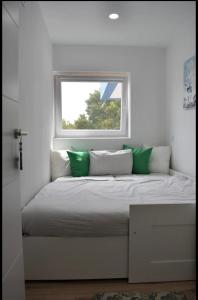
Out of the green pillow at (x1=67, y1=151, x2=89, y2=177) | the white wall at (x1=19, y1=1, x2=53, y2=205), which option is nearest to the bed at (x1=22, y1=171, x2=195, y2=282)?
the white wall at (x1=19, y1=1, x2=53, y2=205)

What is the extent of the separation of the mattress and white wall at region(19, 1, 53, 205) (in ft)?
0.63

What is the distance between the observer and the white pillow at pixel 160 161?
2.85m

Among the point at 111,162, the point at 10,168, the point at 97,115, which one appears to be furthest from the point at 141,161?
the point at 10,168

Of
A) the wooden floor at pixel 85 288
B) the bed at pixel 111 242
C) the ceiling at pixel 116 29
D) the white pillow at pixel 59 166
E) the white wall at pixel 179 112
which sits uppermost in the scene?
the ceiling at pixel 116 29

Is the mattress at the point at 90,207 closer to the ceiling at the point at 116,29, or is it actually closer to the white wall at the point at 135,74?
the white wall at the point at 135,74

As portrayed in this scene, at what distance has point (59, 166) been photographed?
2.77 metres

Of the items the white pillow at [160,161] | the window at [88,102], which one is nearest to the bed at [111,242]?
the white pillow at [160,161]

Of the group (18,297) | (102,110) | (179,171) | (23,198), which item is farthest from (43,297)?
(102,110)

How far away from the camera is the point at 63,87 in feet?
10.0

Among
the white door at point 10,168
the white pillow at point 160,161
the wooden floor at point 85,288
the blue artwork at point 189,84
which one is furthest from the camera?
the white pillow at point 160,161

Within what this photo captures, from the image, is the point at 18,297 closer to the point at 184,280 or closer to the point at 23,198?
the point at 23,198

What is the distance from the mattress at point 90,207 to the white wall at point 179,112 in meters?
0.47

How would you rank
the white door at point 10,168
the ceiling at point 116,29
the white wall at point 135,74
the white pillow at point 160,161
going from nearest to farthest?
1. the white door at point 10,168
2. the ceiling at point 116,29
3. the white pillow at point 160,161
4. the white wall at point 135,74

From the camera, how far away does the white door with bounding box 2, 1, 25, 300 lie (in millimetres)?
819
